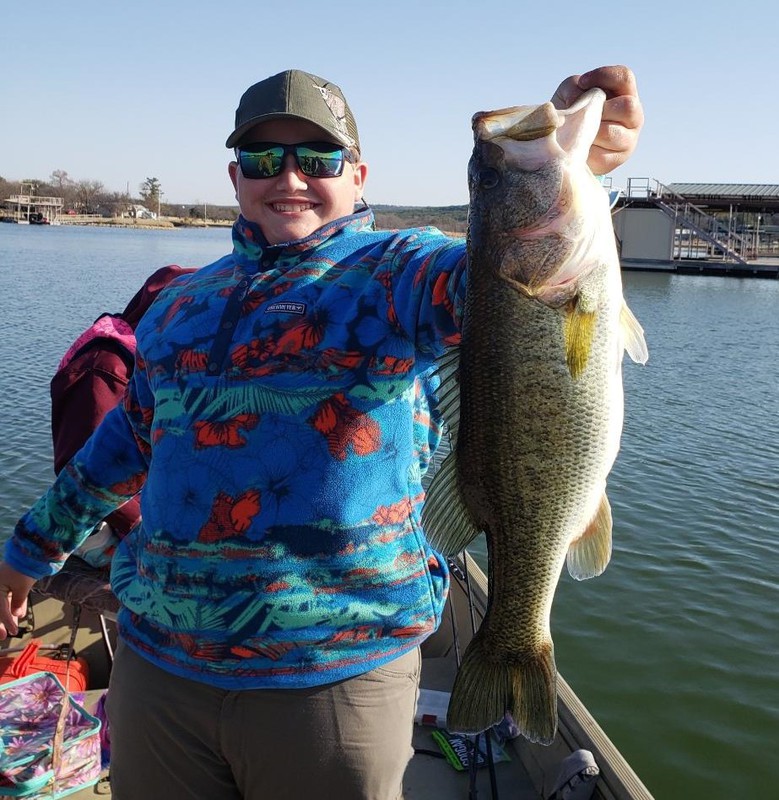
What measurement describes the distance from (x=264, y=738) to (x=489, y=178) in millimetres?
1429

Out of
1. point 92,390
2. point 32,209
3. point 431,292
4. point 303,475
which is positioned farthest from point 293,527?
point 32,209

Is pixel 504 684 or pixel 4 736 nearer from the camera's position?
pixel 504 684

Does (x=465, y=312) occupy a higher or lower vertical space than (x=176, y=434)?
higher

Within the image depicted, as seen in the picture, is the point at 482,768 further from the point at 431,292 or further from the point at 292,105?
the point at 292,105

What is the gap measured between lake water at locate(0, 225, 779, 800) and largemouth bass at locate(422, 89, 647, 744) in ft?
16.0

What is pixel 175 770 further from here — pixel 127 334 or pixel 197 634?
pixel 127 334

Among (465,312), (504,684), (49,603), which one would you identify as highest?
(465,312)

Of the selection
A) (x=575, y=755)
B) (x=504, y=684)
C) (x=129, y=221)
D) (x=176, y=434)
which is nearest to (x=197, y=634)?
(x=176, y=434)

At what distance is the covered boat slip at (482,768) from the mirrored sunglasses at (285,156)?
2.43m

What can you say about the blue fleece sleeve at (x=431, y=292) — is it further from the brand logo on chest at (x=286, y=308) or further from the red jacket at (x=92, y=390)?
the red jacket at (x=92, y=390)

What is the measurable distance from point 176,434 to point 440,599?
83cm

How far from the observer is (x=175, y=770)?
6.82 ft

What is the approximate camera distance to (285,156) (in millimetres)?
2295

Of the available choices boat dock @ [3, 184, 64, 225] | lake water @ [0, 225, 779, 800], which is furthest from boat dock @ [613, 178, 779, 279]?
boat dock @ [3, 184, 64, 225]
